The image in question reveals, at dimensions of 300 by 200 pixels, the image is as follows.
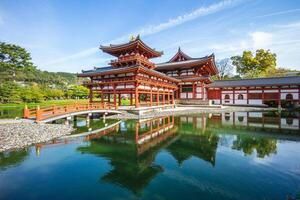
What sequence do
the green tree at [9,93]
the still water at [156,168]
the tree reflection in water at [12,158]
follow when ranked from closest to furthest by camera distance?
the still water at [156,168], the tree reflection in water at [12,158], the green tree at [9,93]

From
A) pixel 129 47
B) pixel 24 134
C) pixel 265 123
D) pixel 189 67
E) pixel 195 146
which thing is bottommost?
pixel 195 146

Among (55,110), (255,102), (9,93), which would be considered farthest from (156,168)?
(9,93)

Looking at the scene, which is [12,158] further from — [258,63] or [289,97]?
[258,63]

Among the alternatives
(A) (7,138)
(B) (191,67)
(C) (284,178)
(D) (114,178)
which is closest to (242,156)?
(C) (284,178)

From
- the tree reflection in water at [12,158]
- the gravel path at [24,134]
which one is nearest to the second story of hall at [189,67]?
the gravel path at [24,134]

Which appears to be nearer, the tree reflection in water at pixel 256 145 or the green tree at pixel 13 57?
the tree reflection in water at pixel 256 145

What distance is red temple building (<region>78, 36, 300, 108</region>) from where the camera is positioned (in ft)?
78.9

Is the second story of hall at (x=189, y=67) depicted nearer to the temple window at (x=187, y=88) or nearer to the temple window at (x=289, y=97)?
the temple window at (x=187, y=88)

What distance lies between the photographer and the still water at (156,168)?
5969mm

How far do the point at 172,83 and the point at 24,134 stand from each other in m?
25.8

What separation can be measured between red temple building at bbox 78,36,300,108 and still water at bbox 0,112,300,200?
471 inches

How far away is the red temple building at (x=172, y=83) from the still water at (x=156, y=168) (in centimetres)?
1196

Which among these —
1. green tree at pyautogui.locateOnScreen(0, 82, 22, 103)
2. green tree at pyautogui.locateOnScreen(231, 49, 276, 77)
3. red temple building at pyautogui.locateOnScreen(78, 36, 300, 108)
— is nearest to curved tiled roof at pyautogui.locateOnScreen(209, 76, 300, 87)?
red temple building at pyautogui.locateOnScreen(78, 36, 300, 108)

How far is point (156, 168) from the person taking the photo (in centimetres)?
800
